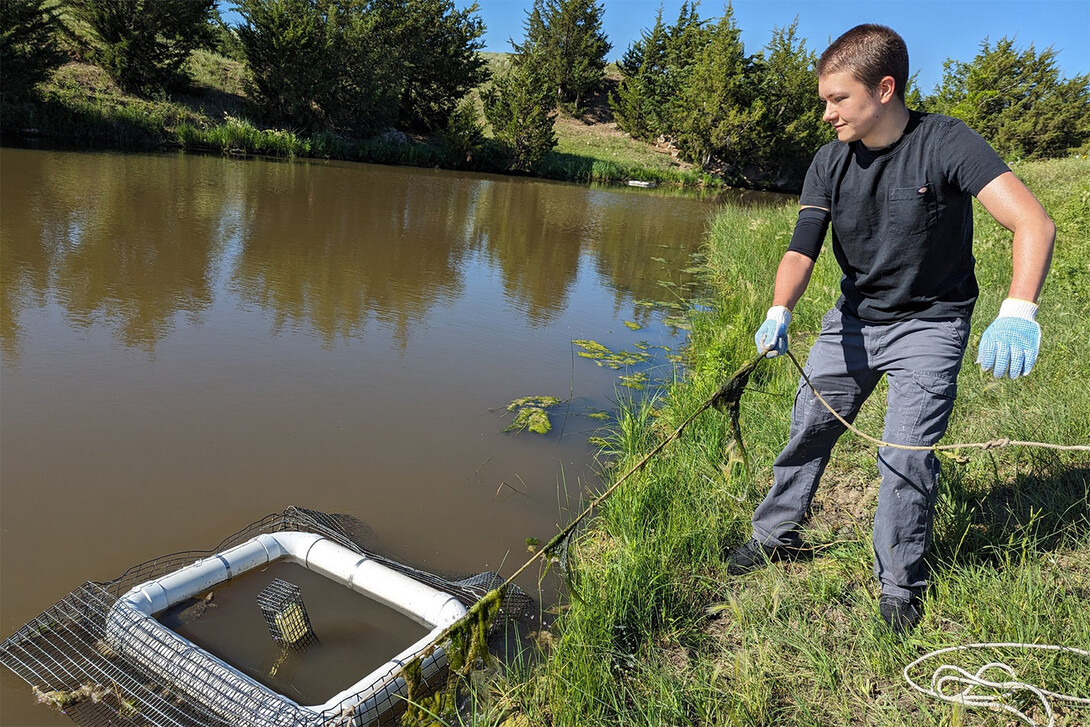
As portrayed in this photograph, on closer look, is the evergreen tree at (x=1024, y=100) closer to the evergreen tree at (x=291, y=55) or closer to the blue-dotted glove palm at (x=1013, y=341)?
the evergreen tree at (x=291, y=55)

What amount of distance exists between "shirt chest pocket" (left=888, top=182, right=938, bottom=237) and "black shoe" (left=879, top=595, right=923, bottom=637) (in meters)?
1.26

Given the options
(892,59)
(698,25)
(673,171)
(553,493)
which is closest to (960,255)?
(892,59)

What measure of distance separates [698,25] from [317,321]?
41.1 metres

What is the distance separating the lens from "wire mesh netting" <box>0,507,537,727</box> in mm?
2334

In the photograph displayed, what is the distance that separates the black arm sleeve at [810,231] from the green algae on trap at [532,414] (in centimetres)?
245

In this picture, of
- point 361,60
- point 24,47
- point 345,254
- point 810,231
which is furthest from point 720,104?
point 810,231

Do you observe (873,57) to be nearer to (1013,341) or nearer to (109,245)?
(1013,341)

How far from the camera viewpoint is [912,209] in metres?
2.46

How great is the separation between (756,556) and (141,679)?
2356 millimetres

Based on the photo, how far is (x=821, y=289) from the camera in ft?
23.5

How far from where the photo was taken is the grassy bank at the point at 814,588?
230 cm

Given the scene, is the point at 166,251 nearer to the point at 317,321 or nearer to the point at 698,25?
the point at 317,321

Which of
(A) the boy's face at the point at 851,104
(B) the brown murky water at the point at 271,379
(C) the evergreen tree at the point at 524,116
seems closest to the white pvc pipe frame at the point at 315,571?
(B) the brown murky water at the point at 271,379

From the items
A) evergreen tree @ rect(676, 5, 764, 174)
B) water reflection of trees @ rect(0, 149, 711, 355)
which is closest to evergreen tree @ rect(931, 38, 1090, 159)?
evergreen tree @ rect(676, 5, 764, 174)
